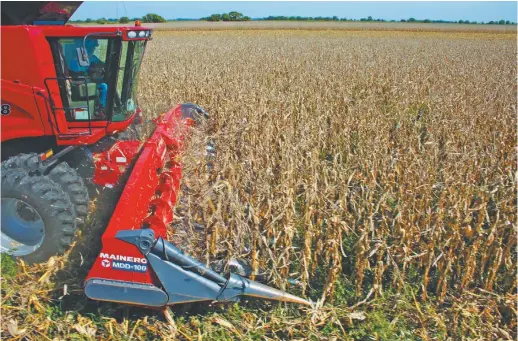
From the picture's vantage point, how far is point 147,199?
3590 millimetres

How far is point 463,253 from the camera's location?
335 cm

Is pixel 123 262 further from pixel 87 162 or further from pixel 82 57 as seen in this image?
pixel 82 57

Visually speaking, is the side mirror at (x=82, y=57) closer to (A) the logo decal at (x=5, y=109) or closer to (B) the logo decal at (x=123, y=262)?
(A) the logo decal at (x=5, y=109)

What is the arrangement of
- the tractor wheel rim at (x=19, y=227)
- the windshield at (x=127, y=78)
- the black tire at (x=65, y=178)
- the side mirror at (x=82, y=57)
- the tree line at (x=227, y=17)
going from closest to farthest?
the black tire at (x=65, y=178)
the tractor wheel rim at (x=19, y=227)
the side mirror at (x=82, y=57)
the windshield at (x=127, y=78)
the tree line at (x=227, y=17)

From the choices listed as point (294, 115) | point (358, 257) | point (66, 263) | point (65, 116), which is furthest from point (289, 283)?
point (294, 115)

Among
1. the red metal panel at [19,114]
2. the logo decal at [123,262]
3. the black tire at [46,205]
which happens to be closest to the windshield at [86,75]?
the red metal panel at [19,114]

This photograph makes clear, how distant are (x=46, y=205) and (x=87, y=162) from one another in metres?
Answer: 0.96

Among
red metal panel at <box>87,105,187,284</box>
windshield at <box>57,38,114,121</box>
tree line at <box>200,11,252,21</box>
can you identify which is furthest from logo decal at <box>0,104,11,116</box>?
tree line at <box>200,11,252,21</box>

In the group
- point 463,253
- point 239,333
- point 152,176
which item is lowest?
point 239,333

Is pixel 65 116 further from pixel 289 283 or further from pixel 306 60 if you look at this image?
pixel 306 60

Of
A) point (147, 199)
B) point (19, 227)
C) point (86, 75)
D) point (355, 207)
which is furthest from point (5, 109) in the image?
point (355, 207)

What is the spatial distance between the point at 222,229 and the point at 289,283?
633 mm

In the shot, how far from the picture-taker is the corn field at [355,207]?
2982 mm

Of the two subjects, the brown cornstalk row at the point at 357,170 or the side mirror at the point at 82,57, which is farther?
the side mirror at the point at 82,57
